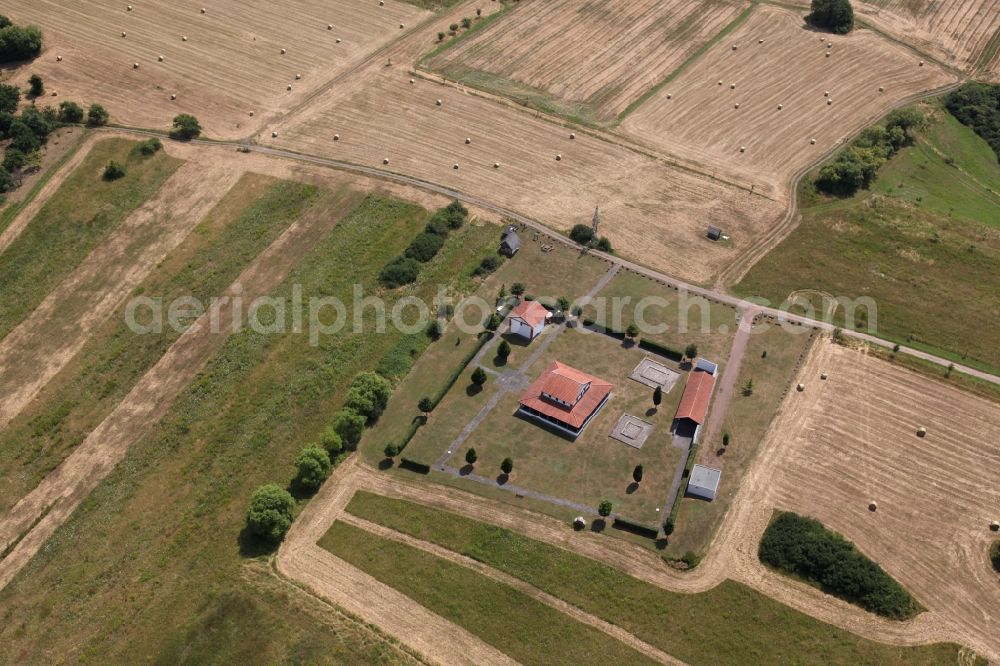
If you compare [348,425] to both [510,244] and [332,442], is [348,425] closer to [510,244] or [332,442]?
[332,442]

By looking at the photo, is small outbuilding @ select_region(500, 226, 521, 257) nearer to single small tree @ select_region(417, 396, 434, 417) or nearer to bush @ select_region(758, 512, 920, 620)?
single small tree @ select_region(417, 396, 434, 417)

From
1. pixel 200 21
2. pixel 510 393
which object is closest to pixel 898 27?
pixel 510 393

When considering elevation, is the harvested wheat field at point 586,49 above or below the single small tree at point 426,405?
above

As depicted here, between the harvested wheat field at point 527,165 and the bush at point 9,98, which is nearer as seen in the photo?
the harvested wheat field at point 527,165

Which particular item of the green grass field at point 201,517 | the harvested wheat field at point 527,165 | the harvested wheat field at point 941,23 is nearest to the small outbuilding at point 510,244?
the green grass field at point 201,517

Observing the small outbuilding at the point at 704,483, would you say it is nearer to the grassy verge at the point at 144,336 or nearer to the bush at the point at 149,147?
the grassy verge at the point at 144,336

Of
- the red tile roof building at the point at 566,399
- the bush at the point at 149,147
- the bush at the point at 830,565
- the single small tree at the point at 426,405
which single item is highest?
the bush at the point at 149,147

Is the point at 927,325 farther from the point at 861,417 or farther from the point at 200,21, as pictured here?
the point at 200,21

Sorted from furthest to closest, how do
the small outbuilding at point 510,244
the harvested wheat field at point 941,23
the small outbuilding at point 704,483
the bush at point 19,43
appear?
the harvested wheat field at point 941,23
the bush at point 19,43
the small outbuilding at point 510,244
the small outbuilding at point 704,483

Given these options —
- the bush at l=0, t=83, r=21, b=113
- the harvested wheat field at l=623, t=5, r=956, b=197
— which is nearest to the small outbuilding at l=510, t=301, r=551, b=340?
the harvested wheat field at l=623, t=5, r=956, b=197
